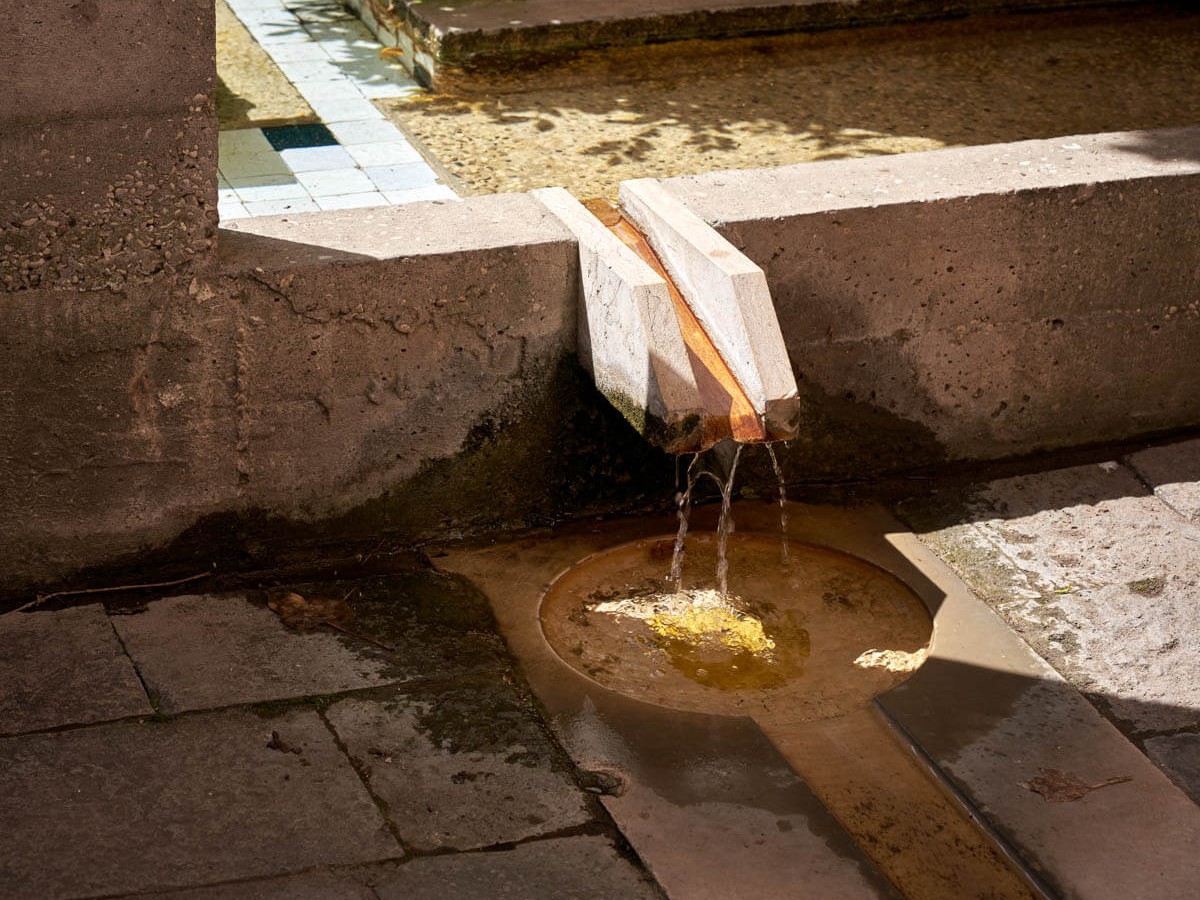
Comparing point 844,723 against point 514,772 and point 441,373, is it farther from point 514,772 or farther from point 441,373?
point 441,373

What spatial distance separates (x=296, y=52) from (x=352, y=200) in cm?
246

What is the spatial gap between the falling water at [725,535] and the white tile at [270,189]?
2.98 meters

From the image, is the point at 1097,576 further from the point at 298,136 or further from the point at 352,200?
the point at 298,136

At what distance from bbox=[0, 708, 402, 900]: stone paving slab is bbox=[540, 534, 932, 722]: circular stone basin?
2.86ft

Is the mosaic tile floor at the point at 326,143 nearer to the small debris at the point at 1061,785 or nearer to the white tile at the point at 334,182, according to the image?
the white tile at the point at 334,182

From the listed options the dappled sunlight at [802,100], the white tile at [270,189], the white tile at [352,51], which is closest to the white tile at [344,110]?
the dappled sunlight at [802,100]

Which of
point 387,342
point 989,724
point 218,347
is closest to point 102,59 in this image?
point 218,347

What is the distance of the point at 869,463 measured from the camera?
494 centimetres

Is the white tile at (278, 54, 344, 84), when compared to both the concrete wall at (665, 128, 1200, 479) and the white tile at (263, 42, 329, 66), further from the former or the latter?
the concrete wall at (665, 128, 1200, 479)

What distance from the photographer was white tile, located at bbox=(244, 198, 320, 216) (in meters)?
6.57

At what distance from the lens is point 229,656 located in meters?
3.90

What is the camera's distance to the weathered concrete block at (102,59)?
11.7 feet

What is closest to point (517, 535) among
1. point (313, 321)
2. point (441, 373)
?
point (441, 373)

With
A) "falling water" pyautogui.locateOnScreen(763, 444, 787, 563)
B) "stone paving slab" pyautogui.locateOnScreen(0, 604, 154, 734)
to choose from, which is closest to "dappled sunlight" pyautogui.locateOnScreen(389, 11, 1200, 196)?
"falling water" pyautogui.locateOnScreen(763, 444, 787, 563)
